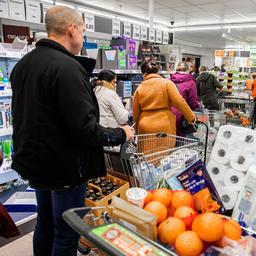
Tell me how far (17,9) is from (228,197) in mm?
3751

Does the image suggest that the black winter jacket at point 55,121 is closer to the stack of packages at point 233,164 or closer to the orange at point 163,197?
the orange at point 163,197

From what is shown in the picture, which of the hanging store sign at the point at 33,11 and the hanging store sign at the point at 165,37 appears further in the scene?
the hanging store sign at the point at 165,37

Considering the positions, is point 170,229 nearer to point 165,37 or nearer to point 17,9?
point 17,9

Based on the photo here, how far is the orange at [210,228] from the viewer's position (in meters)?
1.15

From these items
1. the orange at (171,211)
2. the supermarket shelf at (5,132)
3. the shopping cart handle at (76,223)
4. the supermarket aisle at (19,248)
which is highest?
the shopping cart handle at (76,223)

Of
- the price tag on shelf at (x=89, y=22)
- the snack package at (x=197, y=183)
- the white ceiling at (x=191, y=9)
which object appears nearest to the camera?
the snack package at (x=197, y=183)

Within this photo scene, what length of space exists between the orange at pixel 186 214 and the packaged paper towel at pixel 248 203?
1.17 ft

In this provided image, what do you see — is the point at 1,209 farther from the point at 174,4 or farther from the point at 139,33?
the point at 174,4

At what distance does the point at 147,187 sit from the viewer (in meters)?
1.82

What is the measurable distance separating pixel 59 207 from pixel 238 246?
0.90 m

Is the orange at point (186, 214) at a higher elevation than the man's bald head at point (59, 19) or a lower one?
lower

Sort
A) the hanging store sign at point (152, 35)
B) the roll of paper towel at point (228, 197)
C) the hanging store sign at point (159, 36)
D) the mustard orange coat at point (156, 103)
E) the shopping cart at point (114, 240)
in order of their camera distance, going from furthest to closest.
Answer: the hanging store sign at point (159, 36) → the hanging store sign at point (152, 35) → the mustard orange coat at point (156, 103) → the roll of paper towel at point (228, 197) → the shopping cart at point (114, 240)

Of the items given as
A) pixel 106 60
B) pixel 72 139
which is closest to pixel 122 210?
pixel 72 139

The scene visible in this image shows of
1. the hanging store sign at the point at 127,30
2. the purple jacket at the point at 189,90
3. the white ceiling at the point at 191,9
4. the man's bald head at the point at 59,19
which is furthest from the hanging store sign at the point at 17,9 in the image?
the white ceiling at the point at 191,9
